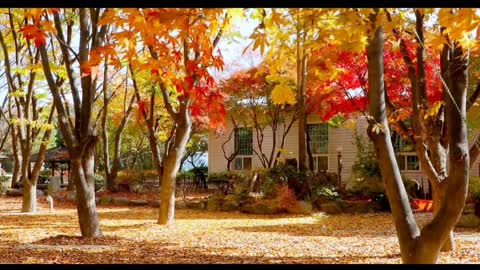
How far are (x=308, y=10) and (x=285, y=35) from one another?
576 millimetres

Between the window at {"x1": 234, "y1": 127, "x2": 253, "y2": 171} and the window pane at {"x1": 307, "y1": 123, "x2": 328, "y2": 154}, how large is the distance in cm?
310

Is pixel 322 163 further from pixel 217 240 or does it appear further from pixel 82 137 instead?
pixel 82 137

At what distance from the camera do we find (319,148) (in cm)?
2006

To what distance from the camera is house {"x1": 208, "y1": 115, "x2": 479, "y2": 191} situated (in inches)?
682

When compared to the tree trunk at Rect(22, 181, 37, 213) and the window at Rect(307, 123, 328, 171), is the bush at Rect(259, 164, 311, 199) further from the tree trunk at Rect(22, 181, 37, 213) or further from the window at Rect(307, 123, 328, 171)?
the tree trunk at Rect(22, 181, 37, 213)

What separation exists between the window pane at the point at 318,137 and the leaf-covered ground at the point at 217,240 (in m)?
7.20

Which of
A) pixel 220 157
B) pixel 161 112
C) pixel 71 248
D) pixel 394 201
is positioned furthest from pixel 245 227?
pixel 220 157

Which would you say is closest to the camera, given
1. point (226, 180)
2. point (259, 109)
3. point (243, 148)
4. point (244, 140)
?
point (226, 180)

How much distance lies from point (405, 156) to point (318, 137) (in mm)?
3617

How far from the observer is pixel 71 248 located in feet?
23.0

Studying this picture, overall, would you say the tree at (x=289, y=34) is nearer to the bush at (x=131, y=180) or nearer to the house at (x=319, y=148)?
the house at (x=319, y=148)

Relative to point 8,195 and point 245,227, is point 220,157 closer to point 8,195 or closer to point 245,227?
point 8,195

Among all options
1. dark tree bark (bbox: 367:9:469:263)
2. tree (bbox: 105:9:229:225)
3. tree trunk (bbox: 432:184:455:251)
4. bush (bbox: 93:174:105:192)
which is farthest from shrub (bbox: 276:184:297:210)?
→ bush (bbox: 93:174:105:192)

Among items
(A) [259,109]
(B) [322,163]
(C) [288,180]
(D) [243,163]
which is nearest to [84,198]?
(C) [288,180]
